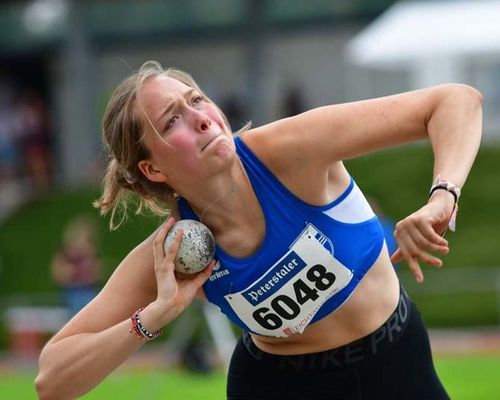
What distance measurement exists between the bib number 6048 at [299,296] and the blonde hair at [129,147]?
530 mm

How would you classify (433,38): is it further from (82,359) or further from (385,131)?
(82,359)

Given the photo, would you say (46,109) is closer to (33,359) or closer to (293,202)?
(33,359)

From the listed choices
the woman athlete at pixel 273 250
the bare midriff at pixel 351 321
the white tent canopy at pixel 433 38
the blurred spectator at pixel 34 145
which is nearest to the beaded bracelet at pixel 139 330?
the woman athlete at pixel 273 250

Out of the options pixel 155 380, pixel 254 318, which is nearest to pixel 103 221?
pixel 155 380

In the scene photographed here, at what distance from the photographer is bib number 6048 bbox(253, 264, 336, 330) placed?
3871 mm

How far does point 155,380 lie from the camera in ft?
36.8

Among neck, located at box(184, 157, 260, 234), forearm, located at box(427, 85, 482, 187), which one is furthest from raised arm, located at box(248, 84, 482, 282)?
neck, located at box(184, 157, 260, 234)

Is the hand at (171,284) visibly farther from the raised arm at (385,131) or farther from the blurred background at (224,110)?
the blurred background at (224,110)

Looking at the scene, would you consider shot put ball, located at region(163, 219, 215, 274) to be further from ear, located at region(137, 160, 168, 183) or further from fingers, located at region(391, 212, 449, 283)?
fingers, located at region(391, 212, 449, 283)

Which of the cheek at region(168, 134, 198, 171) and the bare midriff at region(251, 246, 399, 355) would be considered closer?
the cheek at region(168, 134, 198, 171)

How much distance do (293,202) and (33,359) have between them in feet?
33.7

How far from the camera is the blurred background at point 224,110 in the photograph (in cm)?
1291

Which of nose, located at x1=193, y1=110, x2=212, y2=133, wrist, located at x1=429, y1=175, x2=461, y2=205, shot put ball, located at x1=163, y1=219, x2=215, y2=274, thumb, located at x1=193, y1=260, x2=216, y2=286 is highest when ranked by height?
nose, located at x1=193, y1=110, x2=212, y2=133

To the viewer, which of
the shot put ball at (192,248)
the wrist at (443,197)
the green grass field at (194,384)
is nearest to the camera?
the wrist at (443,197)
